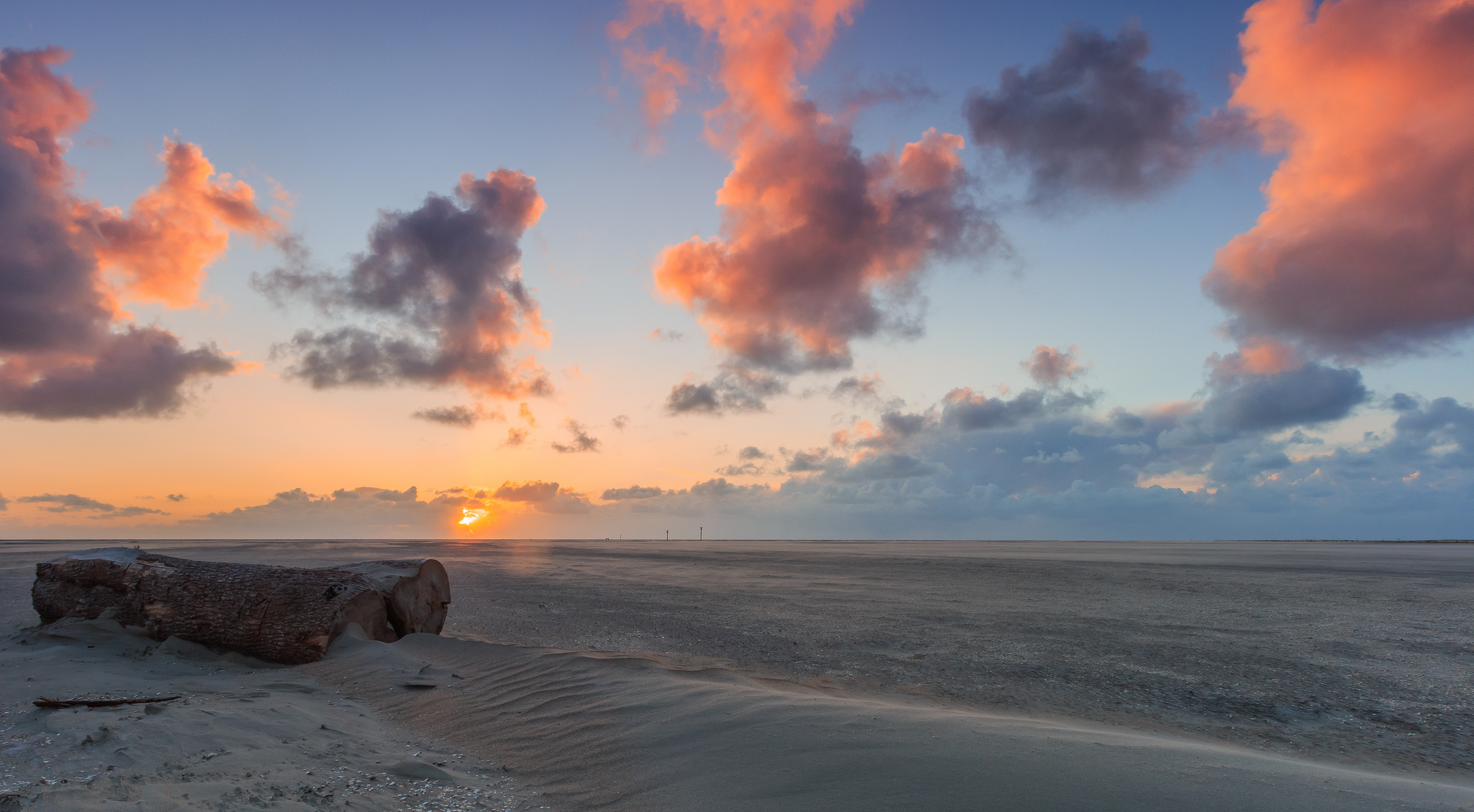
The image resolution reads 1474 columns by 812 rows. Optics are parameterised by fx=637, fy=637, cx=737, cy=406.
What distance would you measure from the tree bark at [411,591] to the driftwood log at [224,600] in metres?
0.03

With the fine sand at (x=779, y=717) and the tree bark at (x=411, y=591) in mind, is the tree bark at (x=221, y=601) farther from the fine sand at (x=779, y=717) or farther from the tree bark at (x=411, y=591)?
the fine sand at (x=779, y=717)

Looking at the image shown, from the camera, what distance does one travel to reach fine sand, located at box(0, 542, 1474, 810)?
3.63 m

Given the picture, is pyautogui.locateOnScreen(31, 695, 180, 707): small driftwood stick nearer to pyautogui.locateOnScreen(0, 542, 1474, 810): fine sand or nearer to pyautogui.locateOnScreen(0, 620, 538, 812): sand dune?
pyautogui.locateOnScreen(0, 620, 538, 812): sand dune

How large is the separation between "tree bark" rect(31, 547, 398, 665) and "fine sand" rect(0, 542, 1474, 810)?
0.28 meters

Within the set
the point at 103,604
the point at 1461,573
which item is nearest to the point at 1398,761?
the point at 103,604

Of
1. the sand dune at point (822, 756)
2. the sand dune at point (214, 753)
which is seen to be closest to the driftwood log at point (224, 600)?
the sand dune at point (214, 753)

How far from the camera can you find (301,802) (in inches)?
138

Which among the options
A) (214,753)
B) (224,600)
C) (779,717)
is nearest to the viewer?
(214,753)

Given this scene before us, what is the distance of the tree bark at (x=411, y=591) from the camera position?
8.89 meters

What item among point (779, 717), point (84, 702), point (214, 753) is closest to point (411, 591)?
point (84, 702)

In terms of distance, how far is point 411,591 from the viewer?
364 inches

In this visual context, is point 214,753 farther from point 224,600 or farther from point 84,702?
point 224,600

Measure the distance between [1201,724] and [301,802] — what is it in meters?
6.98

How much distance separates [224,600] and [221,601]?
1.5 inches
